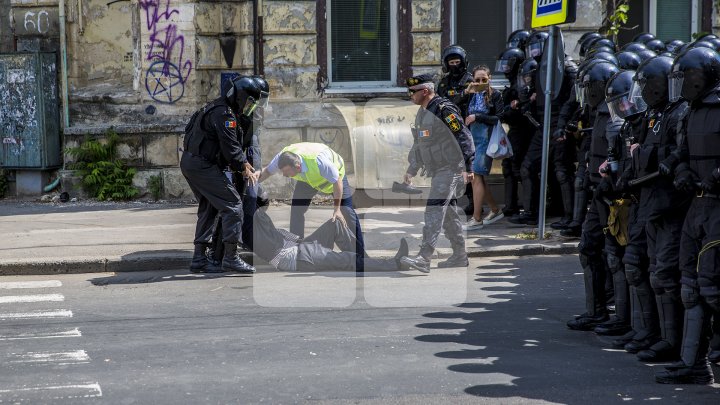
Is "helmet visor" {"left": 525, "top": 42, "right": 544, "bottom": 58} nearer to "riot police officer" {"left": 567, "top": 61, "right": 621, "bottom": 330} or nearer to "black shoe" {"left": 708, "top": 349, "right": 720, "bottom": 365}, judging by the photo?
"riot police officer" {"left": 567, "top": 61, "right": 621, "bottom": 330}

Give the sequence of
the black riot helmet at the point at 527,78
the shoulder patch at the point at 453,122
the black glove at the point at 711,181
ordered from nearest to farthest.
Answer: the black glove at the point at 711,181, the shoulder patch at the point at 453,122, the black riot helmet at the point at 527,78

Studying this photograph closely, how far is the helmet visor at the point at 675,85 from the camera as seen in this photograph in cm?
668

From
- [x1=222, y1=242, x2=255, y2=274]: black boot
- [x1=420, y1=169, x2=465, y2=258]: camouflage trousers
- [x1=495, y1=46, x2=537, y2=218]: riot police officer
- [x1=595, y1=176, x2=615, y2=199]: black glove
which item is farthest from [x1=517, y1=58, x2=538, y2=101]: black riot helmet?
[x1=595, y1=176, x2=615, y2=199]: black glove

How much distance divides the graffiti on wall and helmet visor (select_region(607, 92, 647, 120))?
28.3 ft

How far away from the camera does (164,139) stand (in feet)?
50.2

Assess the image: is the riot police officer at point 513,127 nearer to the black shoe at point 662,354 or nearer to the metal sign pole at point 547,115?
the metal sign pole at point 547,115

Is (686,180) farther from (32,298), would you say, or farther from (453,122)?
(32,298)

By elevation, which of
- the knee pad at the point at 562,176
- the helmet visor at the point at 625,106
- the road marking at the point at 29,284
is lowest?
the road marking at the point at 29,284

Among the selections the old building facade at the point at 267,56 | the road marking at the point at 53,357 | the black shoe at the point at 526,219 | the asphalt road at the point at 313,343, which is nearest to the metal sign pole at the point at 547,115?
the black shoe at the point at 526,219

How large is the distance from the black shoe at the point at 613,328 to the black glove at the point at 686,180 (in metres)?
1.58

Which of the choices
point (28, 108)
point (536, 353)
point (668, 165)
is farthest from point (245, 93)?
point (28, 108)

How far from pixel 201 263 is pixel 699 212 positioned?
5606 millimetres

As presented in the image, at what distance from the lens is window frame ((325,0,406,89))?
15516 millimetres

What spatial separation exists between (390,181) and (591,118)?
4164mm
